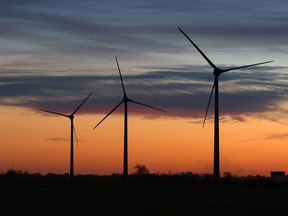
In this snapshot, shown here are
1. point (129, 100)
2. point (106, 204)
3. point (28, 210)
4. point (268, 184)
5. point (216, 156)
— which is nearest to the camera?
point (28, 210)

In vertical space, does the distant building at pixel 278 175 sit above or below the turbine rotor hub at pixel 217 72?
below

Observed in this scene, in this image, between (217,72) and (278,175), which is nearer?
(217,72)

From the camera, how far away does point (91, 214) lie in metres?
50.8

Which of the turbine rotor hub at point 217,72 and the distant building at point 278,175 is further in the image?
the distant building at point 278,175

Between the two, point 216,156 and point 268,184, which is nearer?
point 216,156

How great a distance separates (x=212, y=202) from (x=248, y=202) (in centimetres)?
286

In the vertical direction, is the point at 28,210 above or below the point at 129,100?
below

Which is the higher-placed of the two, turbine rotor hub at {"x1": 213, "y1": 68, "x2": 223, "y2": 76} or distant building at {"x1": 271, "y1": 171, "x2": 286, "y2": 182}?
turbine rotor hub at {"x1": 213, "y1": 68, "x2": 223, "y2": 76}

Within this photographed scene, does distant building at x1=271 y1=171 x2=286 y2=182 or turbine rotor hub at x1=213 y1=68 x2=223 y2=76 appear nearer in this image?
turbine rotor hub at x1=213 y1=68 x2=223 y2=76

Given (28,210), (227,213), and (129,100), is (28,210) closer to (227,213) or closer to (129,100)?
(227,213)

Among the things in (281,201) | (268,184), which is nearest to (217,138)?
(268,184)

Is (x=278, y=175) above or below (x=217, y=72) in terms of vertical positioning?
below

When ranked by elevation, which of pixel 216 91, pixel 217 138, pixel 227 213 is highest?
pixel 216 91

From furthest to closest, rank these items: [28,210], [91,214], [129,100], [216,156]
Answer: [129,100] → [216,156] → [28,210] → [91,214]
